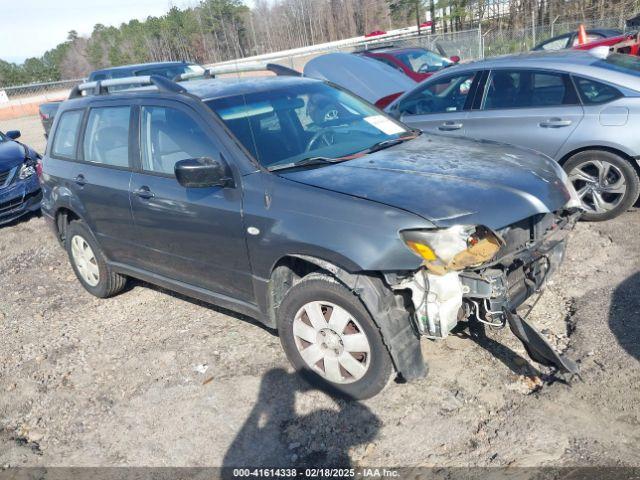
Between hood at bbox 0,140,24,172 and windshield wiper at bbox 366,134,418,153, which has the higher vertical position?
windshield wiper at bbox 366,134,418,153

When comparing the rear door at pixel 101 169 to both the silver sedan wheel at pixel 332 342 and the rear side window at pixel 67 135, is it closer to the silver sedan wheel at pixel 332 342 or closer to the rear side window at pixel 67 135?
the rear side window at pixel 67 135

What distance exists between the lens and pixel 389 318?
10.2 ft

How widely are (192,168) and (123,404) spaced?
1629 millimetres

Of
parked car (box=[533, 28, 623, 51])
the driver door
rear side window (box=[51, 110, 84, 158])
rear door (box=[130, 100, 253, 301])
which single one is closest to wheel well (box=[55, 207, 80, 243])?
rear side window (box=[51, 110, 84, 158])

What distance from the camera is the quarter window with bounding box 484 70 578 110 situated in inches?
224

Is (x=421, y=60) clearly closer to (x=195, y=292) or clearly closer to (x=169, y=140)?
(x=169, y=140)

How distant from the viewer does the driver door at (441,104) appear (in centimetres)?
631

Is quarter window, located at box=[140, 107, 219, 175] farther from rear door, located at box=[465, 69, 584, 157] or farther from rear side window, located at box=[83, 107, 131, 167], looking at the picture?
rear door, located at box=[465, 69, 584, 157]

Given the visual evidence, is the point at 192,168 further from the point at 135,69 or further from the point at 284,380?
the point at 135,69

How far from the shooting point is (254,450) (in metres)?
3.16

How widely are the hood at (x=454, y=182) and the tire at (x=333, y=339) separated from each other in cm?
60

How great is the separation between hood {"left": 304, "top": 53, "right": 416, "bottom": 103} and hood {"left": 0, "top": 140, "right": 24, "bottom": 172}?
15.6ft

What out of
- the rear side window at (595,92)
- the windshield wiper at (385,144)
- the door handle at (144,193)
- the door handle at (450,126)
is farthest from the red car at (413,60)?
the door handle at (144,193)

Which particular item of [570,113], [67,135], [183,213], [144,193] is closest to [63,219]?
[67,135]
